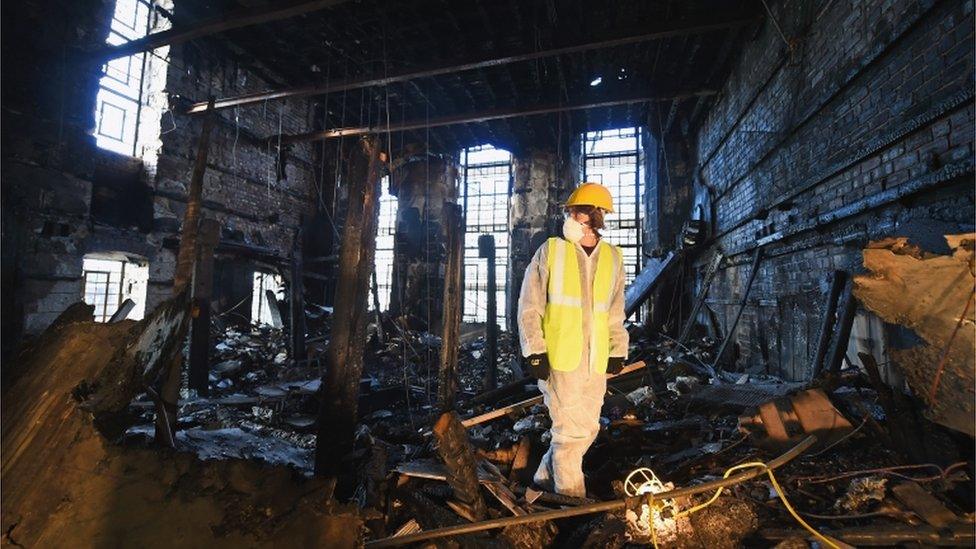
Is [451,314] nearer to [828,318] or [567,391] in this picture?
[567,391]

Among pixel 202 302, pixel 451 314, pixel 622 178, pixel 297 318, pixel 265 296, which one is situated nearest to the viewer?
pixel 451 314

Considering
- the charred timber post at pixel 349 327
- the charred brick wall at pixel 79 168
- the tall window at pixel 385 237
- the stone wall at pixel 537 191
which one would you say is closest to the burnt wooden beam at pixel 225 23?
the charred brick wall at pixel 79 168

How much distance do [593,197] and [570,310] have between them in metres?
0.86

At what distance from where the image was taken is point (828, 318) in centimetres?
402

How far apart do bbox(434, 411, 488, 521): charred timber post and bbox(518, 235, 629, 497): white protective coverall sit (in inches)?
26.3

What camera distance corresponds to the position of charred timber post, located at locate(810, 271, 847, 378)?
3.97 metres

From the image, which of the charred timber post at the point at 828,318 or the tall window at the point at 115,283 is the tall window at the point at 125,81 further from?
the charred timber post at the point at 828,318

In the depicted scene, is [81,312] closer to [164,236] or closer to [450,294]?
[450,294]

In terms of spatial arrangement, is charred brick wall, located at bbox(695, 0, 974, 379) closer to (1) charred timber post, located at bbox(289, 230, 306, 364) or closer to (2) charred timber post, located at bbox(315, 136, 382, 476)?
(2) charred timber post, located at bbox(315, 136, 382, 476)

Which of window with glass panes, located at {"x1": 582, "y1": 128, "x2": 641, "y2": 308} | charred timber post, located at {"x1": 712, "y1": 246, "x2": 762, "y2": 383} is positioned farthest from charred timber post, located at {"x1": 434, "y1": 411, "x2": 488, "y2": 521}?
window with glass panes, located at {"x1": 582, "y1": 128, "x2": 641, "y2": 308}

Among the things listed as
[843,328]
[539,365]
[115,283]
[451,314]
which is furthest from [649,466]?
[115,283]

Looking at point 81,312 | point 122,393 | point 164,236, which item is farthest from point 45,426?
point 164,236

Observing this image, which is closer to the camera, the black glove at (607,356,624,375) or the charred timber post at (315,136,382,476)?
the black glove at (607,356,624,375)

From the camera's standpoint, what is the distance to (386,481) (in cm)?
275
